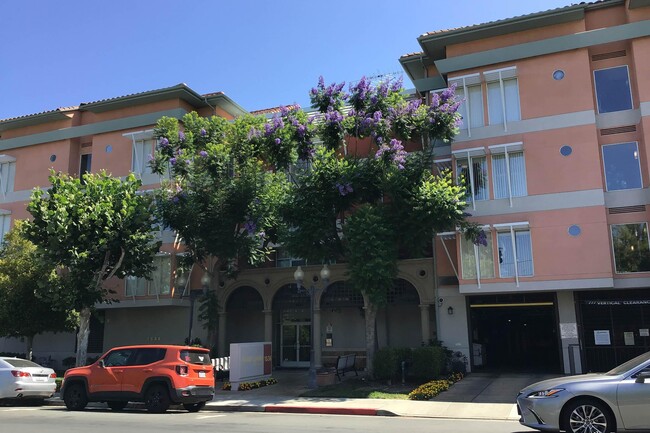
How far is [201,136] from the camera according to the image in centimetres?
2364

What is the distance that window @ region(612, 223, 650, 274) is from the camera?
19656mm

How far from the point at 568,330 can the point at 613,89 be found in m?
9.36

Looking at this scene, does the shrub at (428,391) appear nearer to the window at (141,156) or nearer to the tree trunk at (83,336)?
the tree trunk at (83,336)

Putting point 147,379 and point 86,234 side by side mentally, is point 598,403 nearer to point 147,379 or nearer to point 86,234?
point 147,379

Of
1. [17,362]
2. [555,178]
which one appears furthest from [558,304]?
[17,362]

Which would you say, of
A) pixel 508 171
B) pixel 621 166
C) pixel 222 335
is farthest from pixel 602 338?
pixel 222 335

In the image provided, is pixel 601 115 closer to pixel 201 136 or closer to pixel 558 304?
pixel 558 304

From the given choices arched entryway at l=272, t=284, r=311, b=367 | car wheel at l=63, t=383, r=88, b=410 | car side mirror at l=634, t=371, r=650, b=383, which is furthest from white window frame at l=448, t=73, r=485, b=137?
car wheel at l=63, t=383, r=88, b=410

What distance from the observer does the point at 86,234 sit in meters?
20.8

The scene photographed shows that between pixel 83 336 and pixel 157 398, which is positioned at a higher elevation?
pixel 83 336

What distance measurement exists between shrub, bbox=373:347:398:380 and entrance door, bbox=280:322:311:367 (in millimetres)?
7799

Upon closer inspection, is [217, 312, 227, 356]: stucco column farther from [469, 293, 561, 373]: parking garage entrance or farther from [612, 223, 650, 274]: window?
[612, 223, 650, 274]: window

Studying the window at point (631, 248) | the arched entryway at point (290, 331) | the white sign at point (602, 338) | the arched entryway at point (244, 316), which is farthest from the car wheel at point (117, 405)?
the window at point (631, 248)

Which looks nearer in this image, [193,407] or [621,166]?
[193,407]
